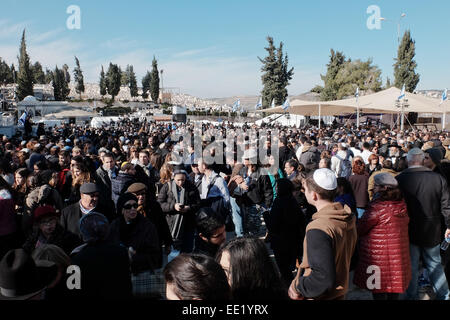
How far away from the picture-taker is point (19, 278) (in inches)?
67.3

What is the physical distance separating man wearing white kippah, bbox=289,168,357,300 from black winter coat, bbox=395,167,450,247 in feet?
5.32

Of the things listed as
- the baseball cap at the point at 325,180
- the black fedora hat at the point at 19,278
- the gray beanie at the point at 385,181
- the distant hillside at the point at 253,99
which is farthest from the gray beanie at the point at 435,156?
the distant hillside at the point at 253,99

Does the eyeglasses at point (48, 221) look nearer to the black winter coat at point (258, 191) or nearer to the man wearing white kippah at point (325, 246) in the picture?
the man wearing white kippah at point (325, 246)

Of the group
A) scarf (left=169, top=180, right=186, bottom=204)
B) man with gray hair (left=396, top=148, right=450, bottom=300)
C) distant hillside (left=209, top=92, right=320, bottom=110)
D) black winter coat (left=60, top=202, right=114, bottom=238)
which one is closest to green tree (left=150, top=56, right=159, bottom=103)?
distant hillside (left=209, top=92, right=320, bottom=110)

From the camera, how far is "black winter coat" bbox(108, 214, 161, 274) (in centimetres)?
316

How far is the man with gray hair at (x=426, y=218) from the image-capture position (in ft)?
11.7

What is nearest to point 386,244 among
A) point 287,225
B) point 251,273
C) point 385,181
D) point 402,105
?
point 385,181

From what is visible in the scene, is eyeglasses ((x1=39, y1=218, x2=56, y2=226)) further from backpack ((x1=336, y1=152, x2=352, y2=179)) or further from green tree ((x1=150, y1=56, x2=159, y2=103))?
green tree ((x1=150, y1=56, x2=159, y2=103))

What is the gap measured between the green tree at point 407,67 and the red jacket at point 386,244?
47.9m

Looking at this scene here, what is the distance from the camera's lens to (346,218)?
2309mm
